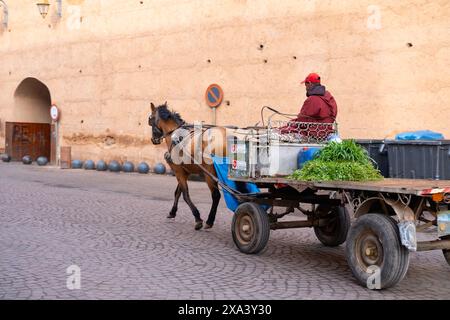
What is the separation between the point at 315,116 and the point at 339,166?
1451 millimetres

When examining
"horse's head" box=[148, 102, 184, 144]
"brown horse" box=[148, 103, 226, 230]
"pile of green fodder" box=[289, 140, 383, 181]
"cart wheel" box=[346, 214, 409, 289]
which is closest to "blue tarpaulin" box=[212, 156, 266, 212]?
"brown horse" box=[148, 103, 226, 230]

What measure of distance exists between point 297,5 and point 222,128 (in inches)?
343

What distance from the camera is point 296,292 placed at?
577 centimetres

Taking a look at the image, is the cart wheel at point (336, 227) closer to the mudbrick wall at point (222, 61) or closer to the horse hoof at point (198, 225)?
the horse hoof at point (198, 225)

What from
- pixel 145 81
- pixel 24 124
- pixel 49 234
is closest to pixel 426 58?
pixel 49 234

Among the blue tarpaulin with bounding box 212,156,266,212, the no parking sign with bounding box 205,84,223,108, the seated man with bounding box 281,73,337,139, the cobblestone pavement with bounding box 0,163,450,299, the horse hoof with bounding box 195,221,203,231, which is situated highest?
the no parking sign with bounding box 205,84,223,108

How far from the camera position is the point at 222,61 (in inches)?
748

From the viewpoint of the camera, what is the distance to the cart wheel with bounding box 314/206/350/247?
26.4 feet

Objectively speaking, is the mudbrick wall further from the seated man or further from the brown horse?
the seated man

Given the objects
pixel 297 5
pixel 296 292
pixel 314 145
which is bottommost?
pixel 296 292

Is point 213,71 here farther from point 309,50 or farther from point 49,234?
point 49,234

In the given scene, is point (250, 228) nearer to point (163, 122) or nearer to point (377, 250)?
point (377, 250)

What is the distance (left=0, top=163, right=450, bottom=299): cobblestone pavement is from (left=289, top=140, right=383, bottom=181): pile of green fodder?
3.52 ft

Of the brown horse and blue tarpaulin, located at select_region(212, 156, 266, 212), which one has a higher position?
the brown horse
